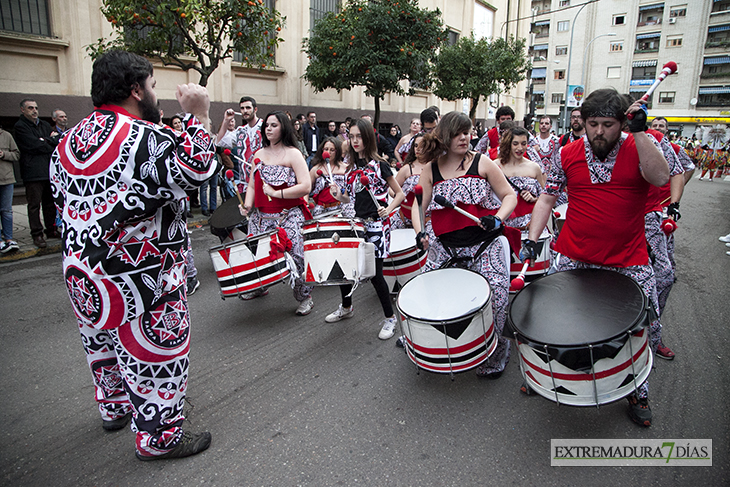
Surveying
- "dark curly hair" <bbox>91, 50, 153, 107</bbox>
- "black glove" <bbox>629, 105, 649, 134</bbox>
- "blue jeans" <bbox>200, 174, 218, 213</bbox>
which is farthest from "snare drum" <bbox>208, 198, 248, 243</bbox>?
"blue jeans" <bbox>200, 174, 218, 213</bbox>

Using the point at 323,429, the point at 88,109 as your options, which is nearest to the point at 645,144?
the point at 323,429

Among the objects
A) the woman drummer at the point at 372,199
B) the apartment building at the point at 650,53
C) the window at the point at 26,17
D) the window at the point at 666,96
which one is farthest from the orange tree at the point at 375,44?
the window at the point at 666,96

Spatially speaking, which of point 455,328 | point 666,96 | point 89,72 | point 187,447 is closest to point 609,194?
point 455,328

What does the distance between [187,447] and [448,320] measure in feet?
5.35

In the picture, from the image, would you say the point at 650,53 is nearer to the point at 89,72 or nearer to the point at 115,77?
the point at 89,72

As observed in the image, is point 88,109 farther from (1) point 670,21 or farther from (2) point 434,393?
(1) point 670,21

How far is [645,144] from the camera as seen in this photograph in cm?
247

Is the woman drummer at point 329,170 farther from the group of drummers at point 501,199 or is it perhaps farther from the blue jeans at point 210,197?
the blue jeans at point 210,197

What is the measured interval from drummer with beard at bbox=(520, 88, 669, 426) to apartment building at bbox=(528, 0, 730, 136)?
47.7 meters

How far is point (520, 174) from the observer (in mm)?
4926

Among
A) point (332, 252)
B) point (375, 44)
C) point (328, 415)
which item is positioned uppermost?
point (375, 44)

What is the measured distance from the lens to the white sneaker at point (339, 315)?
4520mm

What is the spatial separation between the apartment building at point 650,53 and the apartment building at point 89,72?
35.9m

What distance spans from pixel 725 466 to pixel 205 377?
130 inches
